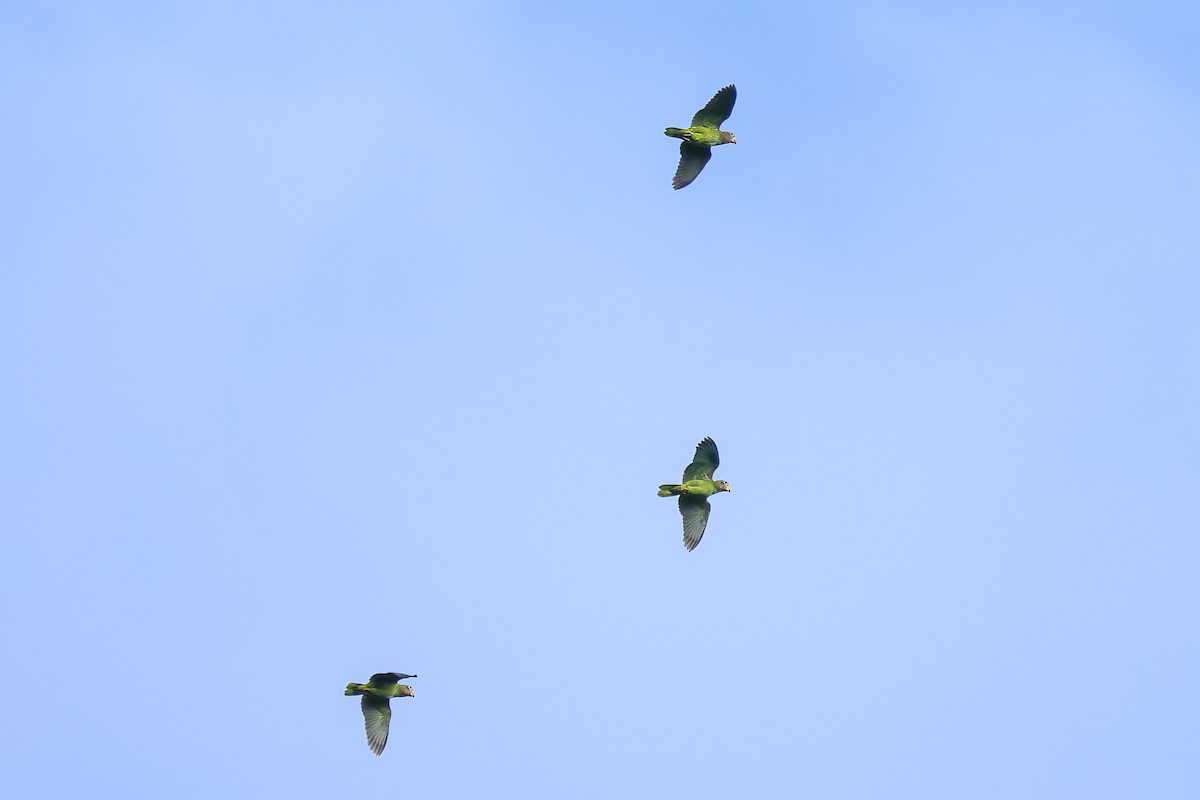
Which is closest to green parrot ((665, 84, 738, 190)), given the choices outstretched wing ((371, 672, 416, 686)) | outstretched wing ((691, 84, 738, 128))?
outstretched wing ((691, 84, 738, 128))

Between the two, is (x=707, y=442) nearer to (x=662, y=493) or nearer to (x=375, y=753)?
(x=662, y=493)

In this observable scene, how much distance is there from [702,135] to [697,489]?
10.6m

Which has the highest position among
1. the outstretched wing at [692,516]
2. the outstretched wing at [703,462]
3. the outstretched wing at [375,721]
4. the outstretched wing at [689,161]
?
the outstretched wing at [689,161]

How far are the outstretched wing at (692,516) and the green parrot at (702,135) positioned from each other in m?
9.44

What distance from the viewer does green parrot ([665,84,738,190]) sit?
59.6 m

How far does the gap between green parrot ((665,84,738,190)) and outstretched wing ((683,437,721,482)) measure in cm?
791

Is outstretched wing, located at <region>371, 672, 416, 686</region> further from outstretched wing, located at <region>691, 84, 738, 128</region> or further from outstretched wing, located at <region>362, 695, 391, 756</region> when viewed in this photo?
outstretched wing, located at <region>691, 84, 738, 128</region>

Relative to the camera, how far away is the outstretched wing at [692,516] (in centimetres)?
5906

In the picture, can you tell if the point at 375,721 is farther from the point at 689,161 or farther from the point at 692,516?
the point at 689,161

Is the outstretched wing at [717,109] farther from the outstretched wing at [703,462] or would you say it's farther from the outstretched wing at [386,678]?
the outstretched wing at [386,678]

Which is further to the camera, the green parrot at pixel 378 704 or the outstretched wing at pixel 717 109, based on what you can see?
the outstretched wing at pixel 717 109

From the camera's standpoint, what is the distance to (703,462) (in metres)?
58.8

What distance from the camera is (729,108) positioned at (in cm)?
5994

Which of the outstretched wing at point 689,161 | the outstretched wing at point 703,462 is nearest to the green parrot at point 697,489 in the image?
the outstretched wing at point 703,462
